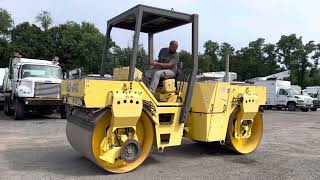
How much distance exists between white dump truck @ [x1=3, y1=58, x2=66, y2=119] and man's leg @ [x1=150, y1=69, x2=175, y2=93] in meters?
9.86

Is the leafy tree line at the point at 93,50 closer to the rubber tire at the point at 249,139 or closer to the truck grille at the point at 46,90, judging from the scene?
the truck grille at the point at 46,90

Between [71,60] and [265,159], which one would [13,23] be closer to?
[71,60]

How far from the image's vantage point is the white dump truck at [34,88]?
16781mm

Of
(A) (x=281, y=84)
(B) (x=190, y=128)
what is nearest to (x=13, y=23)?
(A) (x=281, y=84)

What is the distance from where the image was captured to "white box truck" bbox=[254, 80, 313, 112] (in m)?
32.1

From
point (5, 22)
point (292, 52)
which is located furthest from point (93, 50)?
point (292, 52)

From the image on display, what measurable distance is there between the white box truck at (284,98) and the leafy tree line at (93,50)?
17.0m

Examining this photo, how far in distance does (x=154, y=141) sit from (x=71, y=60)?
44430 millimetres

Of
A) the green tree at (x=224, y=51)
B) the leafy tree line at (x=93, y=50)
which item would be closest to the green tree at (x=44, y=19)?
the leafy tree line at (x=93, y=50)

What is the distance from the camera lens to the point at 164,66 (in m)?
8.06

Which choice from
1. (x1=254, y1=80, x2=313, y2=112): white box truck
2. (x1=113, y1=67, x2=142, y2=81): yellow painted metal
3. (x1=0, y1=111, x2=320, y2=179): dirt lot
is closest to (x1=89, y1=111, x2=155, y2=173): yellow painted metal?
(x1=0, y1=111, x2=320, y2=179): dirt lot

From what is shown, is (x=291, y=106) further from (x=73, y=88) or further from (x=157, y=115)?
(x=73, y=88)

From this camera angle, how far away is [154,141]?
24.8 feet

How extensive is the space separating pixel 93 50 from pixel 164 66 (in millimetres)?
41793
